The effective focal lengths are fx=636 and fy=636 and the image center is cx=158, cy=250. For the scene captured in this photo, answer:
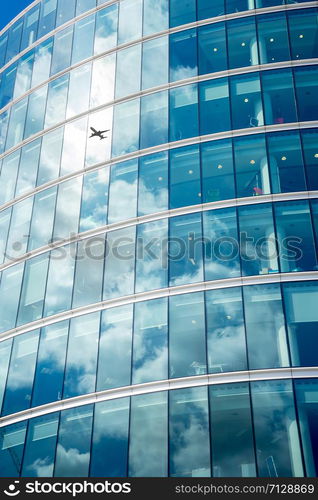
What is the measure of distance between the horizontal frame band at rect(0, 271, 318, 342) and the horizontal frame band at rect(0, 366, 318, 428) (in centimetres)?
346

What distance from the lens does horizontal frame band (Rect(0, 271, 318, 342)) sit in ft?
78.3

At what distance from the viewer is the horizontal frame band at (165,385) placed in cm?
2206

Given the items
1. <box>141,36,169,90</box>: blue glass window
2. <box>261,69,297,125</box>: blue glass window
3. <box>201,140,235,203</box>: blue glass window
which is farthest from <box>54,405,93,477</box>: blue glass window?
<box>141,36,169,90</box>: blue glass window

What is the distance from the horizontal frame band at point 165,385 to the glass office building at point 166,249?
0.07 meters

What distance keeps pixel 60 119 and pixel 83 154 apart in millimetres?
3176

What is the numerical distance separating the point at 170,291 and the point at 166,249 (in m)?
1.93

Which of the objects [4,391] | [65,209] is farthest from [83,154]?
[4,391]

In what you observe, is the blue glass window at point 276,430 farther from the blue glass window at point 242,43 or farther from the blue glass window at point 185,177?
the blue glass window at point 242,43

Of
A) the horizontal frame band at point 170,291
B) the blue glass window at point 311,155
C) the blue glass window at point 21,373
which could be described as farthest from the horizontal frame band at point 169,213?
the blue glass window at point 21,373

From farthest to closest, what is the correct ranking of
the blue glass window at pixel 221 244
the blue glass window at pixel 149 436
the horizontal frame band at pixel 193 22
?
1. the horizontal frame band at pixel 193 22
2. the blue glass window at pixel 221 244
3. the blue glass window at pixel 149 436

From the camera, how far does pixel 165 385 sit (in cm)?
2317

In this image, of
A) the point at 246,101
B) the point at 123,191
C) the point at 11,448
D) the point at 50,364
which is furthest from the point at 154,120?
the point at 11,448

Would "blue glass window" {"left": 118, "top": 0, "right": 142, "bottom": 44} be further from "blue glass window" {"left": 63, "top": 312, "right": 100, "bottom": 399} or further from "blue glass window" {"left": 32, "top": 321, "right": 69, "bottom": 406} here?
"blue glass window" {"left": 32, "top": 321, "right": 69, "bottom": 406}

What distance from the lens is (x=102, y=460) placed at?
74.1 feet
